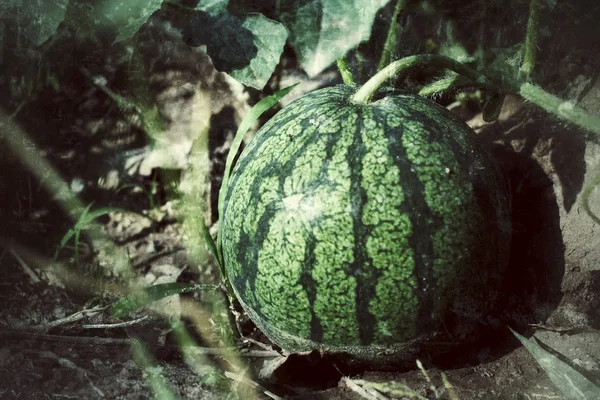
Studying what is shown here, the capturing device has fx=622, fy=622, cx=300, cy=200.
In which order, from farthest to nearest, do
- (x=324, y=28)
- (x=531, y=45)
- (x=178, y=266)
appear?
(x=178, y=266), (x=531, y=45), (x=324, y=28)

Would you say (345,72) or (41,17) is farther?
(41,17)

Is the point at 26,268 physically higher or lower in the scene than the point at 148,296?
lower

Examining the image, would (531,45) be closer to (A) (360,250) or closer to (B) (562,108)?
(B) (562,108)

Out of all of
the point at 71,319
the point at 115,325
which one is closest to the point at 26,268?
the point at 71,319

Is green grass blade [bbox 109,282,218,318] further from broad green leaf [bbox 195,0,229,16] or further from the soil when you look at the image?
broad green leaf [bbox 195,0,229,16]

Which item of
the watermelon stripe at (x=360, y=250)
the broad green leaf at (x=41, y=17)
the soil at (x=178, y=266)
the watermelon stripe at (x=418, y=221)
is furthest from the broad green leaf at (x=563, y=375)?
the broad green leaf at (x=41, y=17)

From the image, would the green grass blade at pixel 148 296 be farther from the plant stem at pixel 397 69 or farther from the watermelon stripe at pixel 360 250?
the plant stem at pixel 397 69
